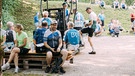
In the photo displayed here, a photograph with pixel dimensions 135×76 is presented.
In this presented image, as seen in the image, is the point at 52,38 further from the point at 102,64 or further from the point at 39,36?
the point at 102,64

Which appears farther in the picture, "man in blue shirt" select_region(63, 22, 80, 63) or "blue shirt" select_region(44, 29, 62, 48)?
"man in blue shirt" select_region(63, 22, 80, 63)

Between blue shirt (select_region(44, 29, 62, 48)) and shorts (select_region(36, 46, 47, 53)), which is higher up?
→ blue shirt (select_region(44, 29, 62, 48))

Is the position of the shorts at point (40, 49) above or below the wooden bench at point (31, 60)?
above

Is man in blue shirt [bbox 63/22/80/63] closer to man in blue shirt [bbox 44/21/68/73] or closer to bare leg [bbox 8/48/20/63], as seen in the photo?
man in blue shirt [bbox 44/21/68/73]

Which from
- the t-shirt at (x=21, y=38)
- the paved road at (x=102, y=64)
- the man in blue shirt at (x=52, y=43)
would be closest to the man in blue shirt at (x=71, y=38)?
the paved road at (x=102, y=64)

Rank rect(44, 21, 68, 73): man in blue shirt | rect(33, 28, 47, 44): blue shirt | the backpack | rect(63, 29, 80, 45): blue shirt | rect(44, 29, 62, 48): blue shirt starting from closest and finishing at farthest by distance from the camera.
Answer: rect(44, 21, 68, 73): man in blue shirt < rect(44, 29, 62, 48): blue shirt < rect(33, 28, 47, 44): blue shirt < the backpack < rect(63, 29, 80, 45): blue shirt

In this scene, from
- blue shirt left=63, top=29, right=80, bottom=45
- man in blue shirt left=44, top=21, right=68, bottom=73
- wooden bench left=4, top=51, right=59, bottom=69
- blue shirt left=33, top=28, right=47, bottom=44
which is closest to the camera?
man in blue shirt left=44, top=21, right=68, bottom=73

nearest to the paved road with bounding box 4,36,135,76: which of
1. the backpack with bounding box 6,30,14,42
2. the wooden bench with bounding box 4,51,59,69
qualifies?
the wooden bench with bounding box 4,51,59,69

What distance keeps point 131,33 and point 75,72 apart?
1494 centimetres

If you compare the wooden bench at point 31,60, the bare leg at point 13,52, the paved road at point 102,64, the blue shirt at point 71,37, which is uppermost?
the blue shirt at point 71,37

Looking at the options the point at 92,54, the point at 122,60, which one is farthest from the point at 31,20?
the point at 122,60

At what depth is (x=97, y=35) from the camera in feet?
70.3

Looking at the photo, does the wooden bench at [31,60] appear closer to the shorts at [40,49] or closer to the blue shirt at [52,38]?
the shorts at [40,49]

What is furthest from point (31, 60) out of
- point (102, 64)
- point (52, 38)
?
point (102, 64)
